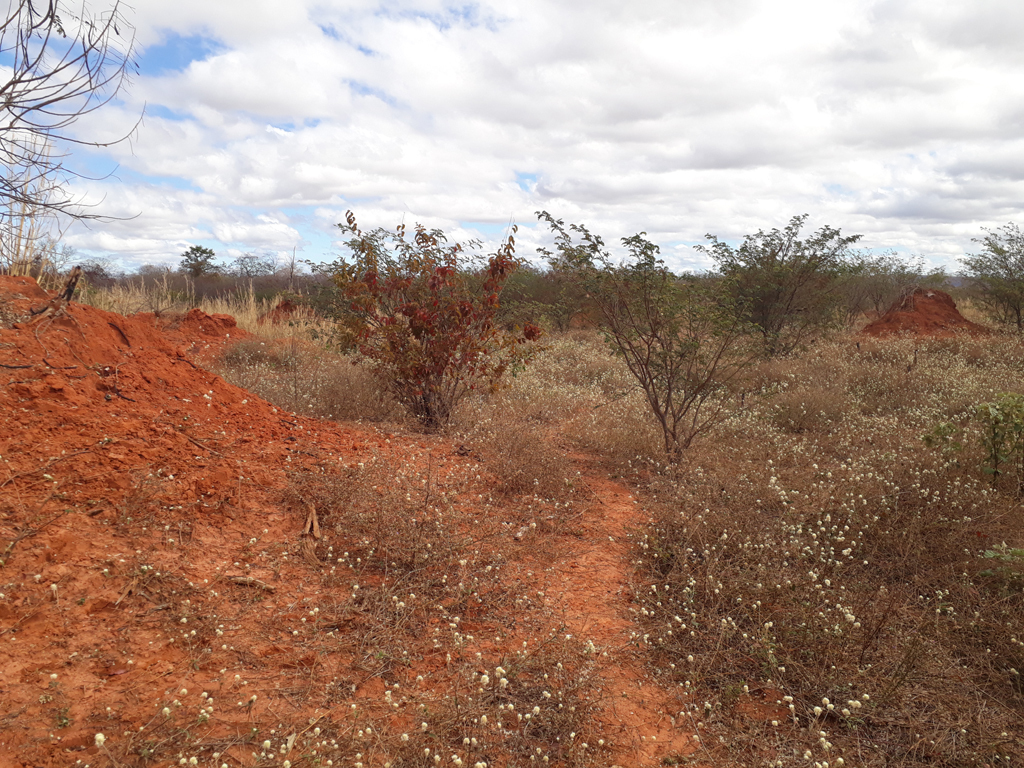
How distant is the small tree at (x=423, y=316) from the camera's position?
6246 mm

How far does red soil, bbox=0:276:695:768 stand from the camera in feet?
7.82

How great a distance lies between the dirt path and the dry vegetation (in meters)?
0.10

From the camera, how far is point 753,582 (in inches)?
138

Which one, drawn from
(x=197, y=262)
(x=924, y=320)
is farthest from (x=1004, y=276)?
(x=197, y=262)

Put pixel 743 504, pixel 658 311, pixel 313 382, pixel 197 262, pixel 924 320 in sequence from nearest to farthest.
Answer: pixel 743 504 < pixel 658 311 < pixel 313 382 < pixel 924 320 < pixel 197 262

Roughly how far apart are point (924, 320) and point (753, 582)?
15350mm

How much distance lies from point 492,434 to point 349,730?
358 cm

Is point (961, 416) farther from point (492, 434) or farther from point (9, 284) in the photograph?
point (9, 284)

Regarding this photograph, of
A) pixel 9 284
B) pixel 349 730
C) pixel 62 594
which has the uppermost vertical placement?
pixel 9 284

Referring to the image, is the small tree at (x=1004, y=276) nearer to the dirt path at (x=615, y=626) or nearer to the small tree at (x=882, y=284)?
the small tree at (x=882, y=284)

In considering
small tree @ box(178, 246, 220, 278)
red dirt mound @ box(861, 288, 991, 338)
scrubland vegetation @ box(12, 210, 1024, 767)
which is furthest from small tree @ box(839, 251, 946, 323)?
small tree @ box(178, 246, 220, 278)

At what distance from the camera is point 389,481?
443 cm

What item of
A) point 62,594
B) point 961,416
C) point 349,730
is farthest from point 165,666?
point 961,416

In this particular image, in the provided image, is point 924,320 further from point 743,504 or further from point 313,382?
point 313,382
